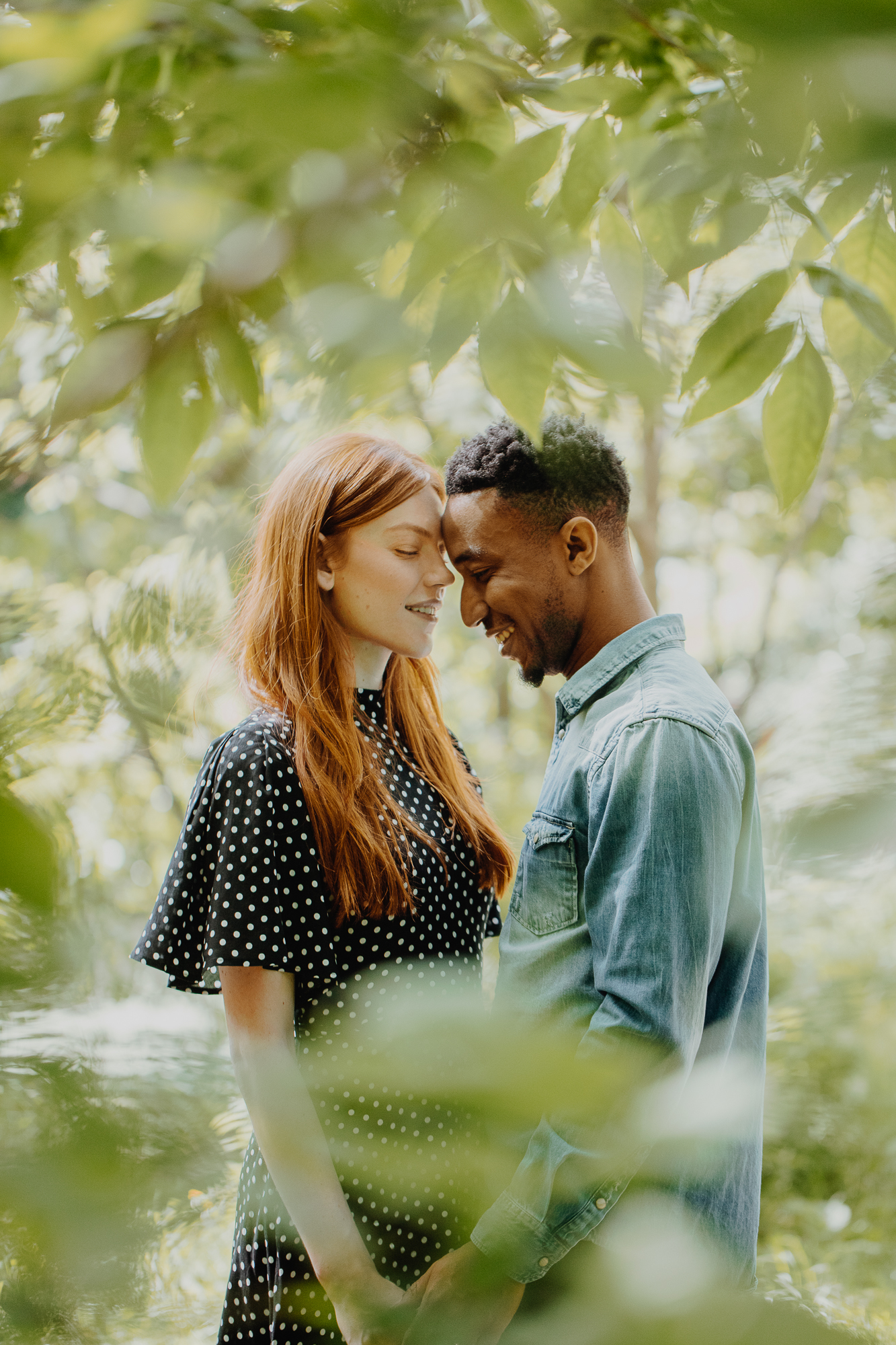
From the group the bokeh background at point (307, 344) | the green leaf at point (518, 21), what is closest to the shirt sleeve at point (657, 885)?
the bokeh background at point (307, 344)

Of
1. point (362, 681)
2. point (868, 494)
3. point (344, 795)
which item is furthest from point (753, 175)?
point (868, 494)

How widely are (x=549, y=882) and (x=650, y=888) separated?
211 millimetres

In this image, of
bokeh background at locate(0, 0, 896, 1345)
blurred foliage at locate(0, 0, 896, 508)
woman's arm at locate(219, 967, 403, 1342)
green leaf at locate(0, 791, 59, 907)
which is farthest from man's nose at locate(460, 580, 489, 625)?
green leaf at locate(0, 791, 59, 907)

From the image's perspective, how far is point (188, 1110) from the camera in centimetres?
30

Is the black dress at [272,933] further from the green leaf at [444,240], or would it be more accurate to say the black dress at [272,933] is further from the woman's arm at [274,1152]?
the green leaf at [444,240]

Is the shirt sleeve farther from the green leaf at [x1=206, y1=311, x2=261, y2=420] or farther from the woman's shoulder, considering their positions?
the green leaf at [x1=206, y1=311, x2=261, y2=420]

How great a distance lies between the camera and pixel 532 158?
48 cm

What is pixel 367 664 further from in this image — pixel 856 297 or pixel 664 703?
pixel 856 297

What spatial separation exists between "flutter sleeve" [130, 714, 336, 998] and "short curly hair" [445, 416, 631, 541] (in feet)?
1.66

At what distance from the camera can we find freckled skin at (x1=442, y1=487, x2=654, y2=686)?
59.6 inches

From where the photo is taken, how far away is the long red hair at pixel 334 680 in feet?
4.63

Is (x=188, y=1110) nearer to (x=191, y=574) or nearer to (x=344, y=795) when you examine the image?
(x=191, y=574)

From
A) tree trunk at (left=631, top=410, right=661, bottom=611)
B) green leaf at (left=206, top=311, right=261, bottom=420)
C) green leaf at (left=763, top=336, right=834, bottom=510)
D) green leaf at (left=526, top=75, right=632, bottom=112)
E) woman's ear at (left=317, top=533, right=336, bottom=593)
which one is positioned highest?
green leaf at (left=526, top=75, right=632, bottom=112)

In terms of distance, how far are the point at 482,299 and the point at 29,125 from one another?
200 millimetres
